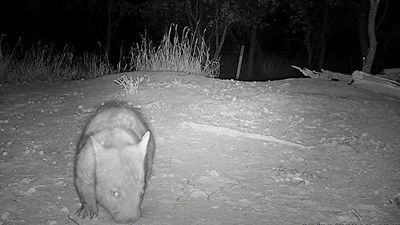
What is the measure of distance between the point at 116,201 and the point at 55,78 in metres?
9.54

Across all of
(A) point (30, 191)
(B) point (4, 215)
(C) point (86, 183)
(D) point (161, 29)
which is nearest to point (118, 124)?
(C) point (86, 183)

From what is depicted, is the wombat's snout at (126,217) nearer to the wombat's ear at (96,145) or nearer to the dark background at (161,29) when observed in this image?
the wombat's ear at (96,145)

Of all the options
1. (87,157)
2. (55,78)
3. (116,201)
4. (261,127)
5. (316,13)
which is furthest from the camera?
(316,13)

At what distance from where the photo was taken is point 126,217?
137 inches

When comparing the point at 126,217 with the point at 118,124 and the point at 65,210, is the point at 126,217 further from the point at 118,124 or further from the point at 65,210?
the point at 118,124

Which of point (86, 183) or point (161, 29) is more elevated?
point (161, 29)

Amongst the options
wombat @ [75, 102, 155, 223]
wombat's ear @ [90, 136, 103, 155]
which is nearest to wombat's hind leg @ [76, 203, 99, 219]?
wombat @ [75, 102, 155, 223]

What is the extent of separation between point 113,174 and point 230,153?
2235 mm

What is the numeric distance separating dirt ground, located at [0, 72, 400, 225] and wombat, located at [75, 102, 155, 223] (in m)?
0.20

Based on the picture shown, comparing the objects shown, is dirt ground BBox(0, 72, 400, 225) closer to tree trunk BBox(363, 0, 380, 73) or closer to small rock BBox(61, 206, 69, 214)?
small rock BBox(61, 206, 69, 214)

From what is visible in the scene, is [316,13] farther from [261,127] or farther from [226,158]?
[226,158]

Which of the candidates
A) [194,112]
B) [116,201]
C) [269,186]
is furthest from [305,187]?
[194,112]

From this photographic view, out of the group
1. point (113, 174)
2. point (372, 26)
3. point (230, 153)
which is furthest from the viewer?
point (372, 26)

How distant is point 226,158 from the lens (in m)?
5.20
